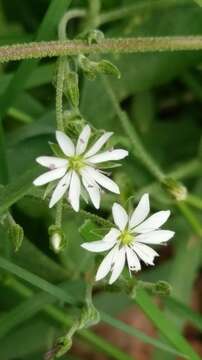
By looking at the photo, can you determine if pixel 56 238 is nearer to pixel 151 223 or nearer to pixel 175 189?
pixel 151 223

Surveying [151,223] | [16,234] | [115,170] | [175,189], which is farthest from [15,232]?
[115,170]

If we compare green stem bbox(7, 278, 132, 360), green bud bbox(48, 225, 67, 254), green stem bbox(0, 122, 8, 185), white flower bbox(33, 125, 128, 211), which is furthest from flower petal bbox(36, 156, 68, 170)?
green stem bbox(7, 278, 132, 360)

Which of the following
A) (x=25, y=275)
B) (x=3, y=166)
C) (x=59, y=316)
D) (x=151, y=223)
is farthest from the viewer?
(x=59, y=316)

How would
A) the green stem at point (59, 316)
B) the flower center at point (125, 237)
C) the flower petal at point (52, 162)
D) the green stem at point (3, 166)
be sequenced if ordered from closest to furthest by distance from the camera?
the flower petal at point (52, 162), the flower center at point (125, 237), the green stem at point (3, 166), the green stem at point (59, 316)

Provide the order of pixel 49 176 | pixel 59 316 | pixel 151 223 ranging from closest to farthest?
pixel 49 176, pixel 151 223, pixel 59 316

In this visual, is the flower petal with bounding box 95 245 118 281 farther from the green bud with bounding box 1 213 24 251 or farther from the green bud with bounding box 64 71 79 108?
the green bud with bounding box 64 71 79 108

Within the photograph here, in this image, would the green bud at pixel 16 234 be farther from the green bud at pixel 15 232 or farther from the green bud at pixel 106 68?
the green bud at pixel 106 68

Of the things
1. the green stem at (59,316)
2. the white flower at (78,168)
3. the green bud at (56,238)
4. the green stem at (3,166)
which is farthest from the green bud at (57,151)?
the green stem at (59,316)
